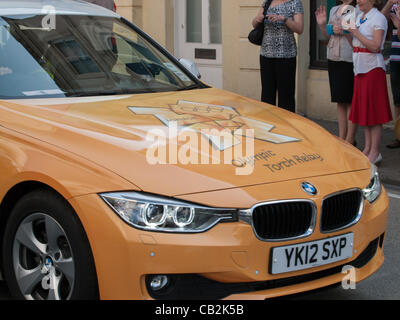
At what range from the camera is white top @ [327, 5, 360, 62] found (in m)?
8.75

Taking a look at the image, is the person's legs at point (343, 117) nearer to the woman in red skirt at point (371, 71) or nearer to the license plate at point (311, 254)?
the woman in red skirt at point (371, 71)

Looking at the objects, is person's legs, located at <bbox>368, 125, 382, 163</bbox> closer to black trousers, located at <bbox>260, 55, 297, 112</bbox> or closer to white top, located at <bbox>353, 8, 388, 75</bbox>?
white top, located at <bbox>353, 8, 388, 75</bbox>

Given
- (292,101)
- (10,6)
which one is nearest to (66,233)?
(10,6)

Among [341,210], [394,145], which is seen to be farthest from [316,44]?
[341,210]

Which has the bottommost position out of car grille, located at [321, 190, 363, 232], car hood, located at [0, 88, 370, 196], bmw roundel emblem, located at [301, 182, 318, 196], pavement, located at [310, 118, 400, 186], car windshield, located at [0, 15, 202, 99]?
pavement, located at [310, 118, 400, 186]

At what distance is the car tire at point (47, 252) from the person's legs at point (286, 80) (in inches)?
223

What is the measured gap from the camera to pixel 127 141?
3996 millimetres

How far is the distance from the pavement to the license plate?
3920 millimetres

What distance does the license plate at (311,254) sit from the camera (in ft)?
12.3

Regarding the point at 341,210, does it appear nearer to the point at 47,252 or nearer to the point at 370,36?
the point at 47,252

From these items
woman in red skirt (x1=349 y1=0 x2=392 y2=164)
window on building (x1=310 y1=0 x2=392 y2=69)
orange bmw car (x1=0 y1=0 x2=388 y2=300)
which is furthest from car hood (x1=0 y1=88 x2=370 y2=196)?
window on building (x1=310 y1=0 x2=392 y2=69)

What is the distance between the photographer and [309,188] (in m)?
3.94

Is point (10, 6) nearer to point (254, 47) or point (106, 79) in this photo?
point (106, 79)

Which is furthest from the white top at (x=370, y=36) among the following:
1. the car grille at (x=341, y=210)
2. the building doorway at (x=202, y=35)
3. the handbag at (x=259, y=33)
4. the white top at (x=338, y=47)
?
the building doorway at (x=202, y=35)
